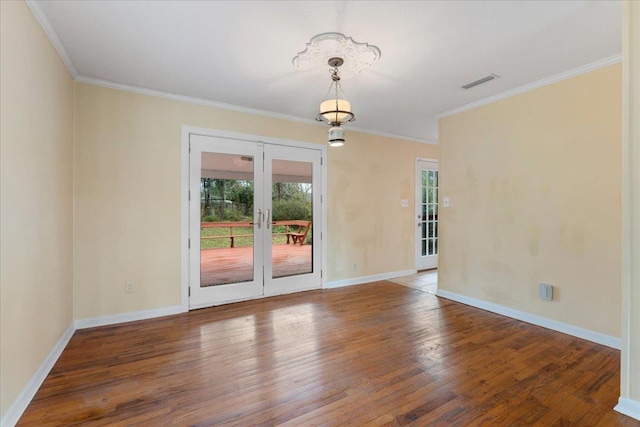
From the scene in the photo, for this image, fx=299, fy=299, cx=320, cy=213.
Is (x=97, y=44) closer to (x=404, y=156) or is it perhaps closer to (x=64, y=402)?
(x=64, y=402)

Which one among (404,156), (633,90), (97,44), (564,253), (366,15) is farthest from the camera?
(404,156)

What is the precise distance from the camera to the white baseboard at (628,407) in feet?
5.68

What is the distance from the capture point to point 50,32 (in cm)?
221

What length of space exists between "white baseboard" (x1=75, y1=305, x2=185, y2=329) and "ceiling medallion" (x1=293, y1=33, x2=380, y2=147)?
8.79 ft

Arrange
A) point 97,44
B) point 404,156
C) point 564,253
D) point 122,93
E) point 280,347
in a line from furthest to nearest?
point 404,156 < point 122,93 < point 564,253 < point 280,347 < point 97,44

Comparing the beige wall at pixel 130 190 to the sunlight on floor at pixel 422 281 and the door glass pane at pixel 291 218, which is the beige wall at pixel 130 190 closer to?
the door glass pane at pixel 291 218

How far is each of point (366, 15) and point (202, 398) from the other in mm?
2752

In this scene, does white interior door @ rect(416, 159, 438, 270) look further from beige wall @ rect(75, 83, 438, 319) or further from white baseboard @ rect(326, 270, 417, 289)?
beige wall @ rect(75, 83, 438, 319)

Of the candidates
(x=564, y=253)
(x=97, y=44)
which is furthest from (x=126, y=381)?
(x=564, y=253)

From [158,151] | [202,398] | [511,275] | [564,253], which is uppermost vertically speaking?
[158,151]

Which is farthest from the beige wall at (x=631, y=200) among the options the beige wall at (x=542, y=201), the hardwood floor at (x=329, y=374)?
the beige wall at (x=542, y=201)

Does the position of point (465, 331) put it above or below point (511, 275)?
below

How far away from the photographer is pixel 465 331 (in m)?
2.97

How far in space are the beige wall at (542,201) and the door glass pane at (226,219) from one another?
271 centimetres
